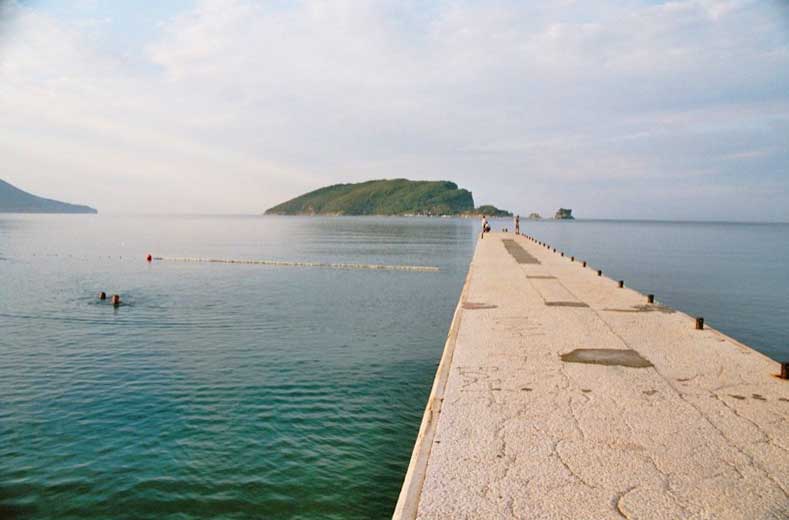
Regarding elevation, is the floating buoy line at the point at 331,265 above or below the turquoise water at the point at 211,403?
above

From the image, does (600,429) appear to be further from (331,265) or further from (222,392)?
(331,265)

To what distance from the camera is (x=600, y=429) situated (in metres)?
7.46

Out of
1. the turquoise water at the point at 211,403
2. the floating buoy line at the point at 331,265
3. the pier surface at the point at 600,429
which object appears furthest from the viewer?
the floating buoy line at the point at 331,265

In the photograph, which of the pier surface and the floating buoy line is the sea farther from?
the floating buoy line

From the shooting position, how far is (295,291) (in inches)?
1208

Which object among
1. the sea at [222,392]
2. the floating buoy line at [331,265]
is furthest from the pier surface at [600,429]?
the floating buoy line at [331,265]

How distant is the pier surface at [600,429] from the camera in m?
5.61

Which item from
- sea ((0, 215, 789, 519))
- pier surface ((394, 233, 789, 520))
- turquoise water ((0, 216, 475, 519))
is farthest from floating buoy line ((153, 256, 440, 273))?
pier surface ((394, 233, 789, 520))

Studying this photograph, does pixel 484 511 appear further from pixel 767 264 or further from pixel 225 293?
pixel 767 264

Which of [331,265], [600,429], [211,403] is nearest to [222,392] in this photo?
[211,403]

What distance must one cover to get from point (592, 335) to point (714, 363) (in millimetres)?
2961

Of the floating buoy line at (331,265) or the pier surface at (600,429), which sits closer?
the pier surface at (600,429)

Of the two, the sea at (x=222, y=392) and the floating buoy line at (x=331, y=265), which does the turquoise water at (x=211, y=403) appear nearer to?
the sea at (x=222, y=392)

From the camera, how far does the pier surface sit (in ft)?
18.4
